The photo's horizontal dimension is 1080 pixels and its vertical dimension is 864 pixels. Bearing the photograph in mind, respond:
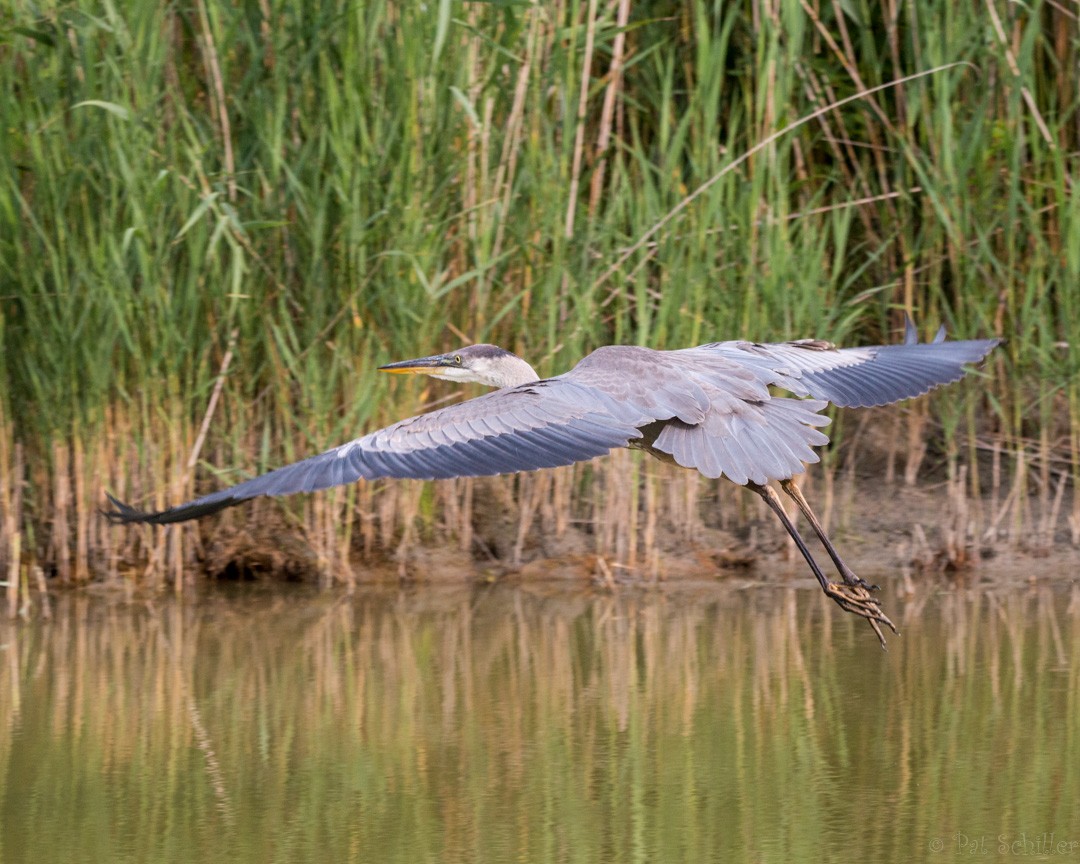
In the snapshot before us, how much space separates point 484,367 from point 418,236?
123 cm

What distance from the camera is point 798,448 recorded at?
378cm

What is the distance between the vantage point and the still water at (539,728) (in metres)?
3.55

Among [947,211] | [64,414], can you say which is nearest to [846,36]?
[947,211]

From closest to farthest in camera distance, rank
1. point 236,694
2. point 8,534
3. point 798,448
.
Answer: point 798,448 → point 236,694 → point 8,534

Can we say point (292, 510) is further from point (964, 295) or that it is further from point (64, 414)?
point (964, 295)

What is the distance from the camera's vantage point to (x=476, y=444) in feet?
12.1

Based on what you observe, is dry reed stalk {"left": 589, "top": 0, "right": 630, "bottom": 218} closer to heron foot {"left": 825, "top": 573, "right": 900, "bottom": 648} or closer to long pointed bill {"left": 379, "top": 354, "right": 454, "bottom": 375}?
long pointed bill {"left": 379, "top": 354, "right": 454, "bottom": 375}

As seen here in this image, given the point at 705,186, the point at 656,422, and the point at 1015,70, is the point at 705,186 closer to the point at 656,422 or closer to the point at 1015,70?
the point at 1015,70

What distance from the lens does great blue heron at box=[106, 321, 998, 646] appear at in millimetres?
3549

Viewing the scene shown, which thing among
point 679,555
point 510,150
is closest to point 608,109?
point 510,150

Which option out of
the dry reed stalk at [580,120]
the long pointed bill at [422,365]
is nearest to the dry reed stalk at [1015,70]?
the dry reed stalk at [580,120]

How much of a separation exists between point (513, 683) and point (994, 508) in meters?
2.20

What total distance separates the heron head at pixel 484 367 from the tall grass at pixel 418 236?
3.48 feet

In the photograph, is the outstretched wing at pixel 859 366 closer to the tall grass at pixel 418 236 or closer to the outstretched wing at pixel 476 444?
the outstretched wing at pixel 476 444
